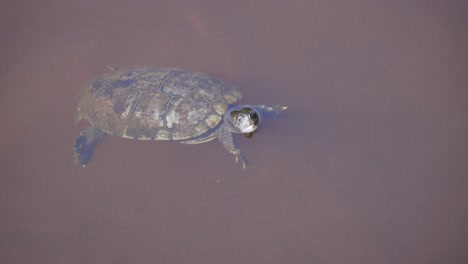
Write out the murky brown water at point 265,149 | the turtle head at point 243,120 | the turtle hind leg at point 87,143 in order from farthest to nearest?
the turtle hind leg at point 87,143, the turtle head at point 243,120, the murky brown water at point 265,149

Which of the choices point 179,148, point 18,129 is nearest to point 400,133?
point 179,148

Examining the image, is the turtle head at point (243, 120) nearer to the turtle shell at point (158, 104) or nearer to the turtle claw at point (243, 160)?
the turtle shell at point (158, 104)

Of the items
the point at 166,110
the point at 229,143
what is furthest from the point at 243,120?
the point at 166,110

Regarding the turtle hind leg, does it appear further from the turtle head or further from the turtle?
the turtle head

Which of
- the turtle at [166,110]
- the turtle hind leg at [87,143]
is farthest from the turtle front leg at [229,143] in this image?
the turtle hind leg at [87,143]

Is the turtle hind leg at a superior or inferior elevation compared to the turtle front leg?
inferior

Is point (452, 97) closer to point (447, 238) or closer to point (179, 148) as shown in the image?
point (447, 238)

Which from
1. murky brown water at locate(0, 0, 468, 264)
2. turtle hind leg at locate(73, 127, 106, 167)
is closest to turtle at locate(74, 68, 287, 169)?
turtle hind leg at locate(73, 127, 106, 167)
